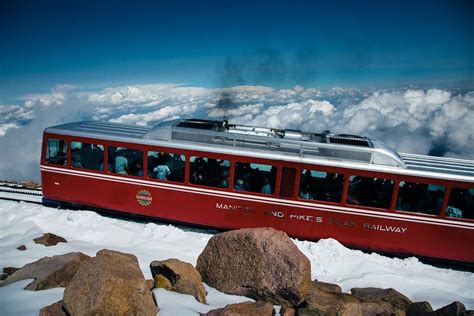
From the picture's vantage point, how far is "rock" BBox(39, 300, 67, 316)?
4895 millimetres

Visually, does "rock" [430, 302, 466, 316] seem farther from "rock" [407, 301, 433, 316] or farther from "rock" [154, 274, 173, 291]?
"rock" [154, 274, 173, 291]

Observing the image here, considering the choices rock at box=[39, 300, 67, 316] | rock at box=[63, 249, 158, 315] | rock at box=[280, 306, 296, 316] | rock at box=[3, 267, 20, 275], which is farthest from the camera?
rock at box=[3, 267, 20, 275]

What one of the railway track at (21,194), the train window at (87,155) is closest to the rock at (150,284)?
the train window at (87,155)

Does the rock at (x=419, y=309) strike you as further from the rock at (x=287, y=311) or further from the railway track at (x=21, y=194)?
the railway track at (x=21, y=194)

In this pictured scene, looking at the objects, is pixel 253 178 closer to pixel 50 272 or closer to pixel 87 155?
pixel 87 155

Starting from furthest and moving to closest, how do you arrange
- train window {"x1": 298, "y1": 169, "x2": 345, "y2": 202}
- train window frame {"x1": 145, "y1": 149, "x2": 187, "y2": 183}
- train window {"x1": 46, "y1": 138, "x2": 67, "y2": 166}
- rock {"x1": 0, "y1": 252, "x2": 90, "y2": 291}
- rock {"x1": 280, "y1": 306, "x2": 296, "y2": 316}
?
train window {"x1": 46, "y1": 138, "x2": 67, "y2": 166}
train window frame {"x1": 145, "y1": 149, "x2": 187, "y2": 183}
train window {"x1": 298, "y1": 169, "x2": 345, "y2": 202}
rock {"x1": 0, "y1": 252, "x2": 90, "y2": 291}
rock {"x1": 280, "y1": 306, "x2": 296, "y2": 316}

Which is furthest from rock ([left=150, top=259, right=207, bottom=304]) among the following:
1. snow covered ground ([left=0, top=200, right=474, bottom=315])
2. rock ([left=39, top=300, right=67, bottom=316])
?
rock ([left=39, top=300, right=67, bottom=316])

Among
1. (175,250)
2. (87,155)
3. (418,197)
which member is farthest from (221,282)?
(87,155)

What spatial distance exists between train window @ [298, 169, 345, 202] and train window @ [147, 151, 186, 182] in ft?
10.9

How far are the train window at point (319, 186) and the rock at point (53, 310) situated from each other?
A: 584cm

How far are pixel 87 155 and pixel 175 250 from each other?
399 centimetres

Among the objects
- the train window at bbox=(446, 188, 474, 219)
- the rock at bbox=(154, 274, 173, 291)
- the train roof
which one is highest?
the train roof

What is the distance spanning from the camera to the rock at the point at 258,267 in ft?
18.8

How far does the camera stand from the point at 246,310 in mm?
5301
